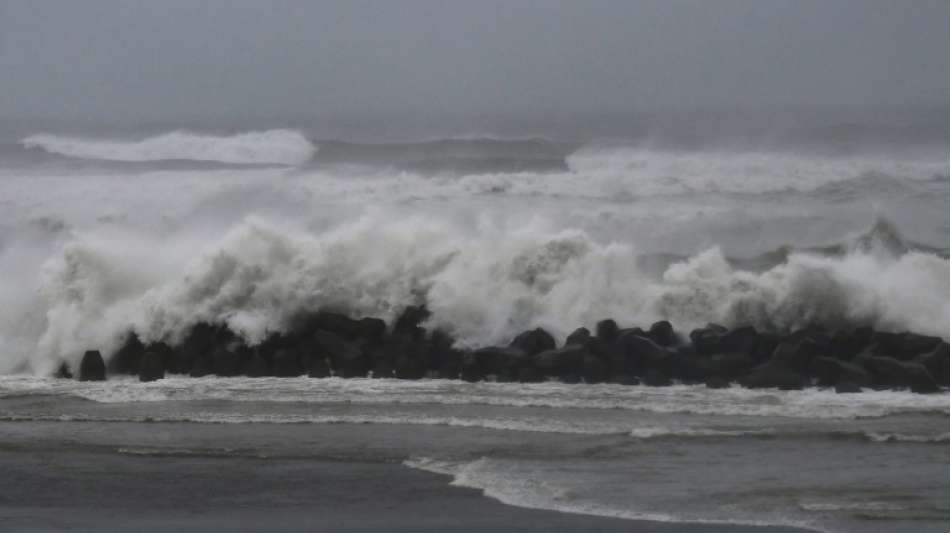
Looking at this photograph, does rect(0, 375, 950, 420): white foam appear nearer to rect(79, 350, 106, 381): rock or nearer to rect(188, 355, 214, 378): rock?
rect(188, 355, 214, 378): rock

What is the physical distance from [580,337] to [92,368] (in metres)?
5.35

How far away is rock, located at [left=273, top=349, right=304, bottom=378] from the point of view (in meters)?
16.5

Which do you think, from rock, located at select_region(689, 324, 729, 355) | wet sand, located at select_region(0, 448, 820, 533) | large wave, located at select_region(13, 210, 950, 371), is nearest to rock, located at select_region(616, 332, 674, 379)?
rock, located at select_region(689, 324, 729, 355)

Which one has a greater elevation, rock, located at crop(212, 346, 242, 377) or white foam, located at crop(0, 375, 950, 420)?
rock, located at crop(212, 346, 242, 377)

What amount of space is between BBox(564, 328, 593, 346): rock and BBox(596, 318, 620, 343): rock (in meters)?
0.12

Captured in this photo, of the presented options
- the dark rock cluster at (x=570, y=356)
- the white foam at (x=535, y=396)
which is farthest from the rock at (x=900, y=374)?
the white foam at (x=535, y=396)

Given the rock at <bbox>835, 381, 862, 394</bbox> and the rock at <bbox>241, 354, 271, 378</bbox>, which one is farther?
the rock at <bbox>241, 354, 271, 378</bbox>

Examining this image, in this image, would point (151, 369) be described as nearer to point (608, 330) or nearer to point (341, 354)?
point (341, 354)

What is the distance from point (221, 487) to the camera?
11.5 meters

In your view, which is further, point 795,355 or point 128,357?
point 128,357

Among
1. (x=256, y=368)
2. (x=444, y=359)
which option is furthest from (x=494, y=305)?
(x=256, y=368)

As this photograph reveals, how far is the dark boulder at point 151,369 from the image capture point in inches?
655

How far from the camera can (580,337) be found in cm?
1611

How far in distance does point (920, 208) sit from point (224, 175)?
512 inches
